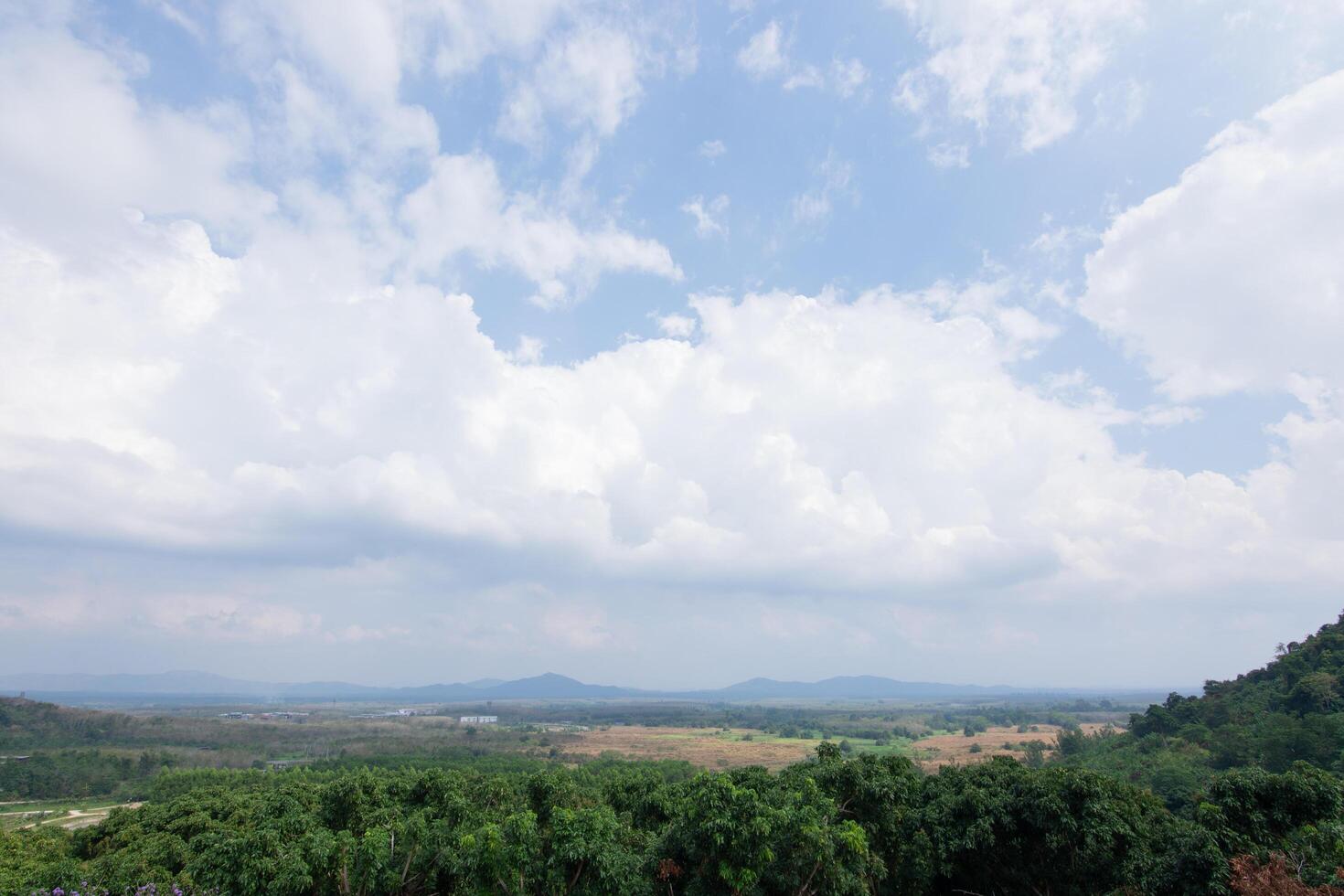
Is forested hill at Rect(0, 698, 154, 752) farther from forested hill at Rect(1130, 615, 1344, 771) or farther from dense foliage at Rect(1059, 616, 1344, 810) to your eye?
forested hill at Rect(1130, 615, 1344, 771)

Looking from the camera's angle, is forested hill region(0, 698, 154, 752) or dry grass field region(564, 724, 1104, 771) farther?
forested hill region(0, 698, 154, 752)

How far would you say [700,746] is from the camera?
424ft

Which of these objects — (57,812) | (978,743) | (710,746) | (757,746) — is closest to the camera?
(57,812)

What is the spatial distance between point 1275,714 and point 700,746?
9389 cm

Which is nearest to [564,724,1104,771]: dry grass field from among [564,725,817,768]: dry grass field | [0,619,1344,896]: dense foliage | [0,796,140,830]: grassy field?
[564,725,817,768]: dry grass field

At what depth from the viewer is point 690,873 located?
16359 mm

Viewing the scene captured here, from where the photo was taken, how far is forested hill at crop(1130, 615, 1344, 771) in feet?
144

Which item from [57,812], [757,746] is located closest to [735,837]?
[57,812]

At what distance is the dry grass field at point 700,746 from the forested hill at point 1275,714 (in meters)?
44.1

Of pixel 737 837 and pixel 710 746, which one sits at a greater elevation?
pixel 737 837

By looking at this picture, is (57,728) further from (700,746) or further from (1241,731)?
(1241,731)

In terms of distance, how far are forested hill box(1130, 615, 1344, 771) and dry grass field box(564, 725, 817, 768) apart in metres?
44.1

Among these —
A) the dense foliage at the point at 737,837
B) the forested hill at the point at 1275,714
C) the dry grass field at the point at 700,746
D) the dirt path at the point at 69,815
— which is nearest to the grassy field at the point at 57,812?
the dirt path at the point at 69,815

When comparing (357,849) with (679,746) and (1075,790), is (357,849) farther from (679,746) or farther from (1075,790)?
(679,746)
